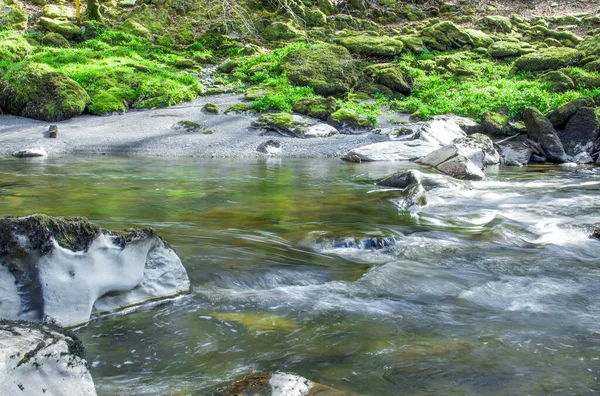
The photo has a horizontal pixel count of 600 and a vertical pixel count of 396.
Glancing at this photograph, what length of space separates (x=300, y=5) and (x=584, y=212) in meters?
21.4

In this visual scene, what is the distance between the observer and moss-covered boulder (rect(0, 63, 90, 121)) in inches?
588

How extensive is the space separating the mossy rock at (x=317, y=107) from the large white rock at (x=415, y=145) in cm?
247

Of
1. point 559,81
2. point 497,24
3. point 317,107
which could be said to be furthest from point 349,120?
point 497,24

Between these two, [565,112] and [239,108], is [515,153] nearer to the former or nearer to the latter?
[565,112]

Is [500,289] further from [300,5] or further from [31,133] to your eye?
[300,5]

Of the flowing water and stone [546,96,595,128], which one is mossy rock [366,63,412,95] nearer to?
stone [546,96,595,128]

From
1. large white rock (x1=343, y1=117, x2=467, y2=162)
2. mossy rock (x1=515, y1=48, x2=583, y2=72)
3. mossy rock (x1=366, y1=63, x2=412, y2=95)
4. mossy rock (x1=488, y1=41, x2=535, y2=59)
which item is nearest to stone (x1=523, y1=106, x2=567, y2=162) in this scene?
large white rock (x1=343, y1=117, x2=467, y2=162)

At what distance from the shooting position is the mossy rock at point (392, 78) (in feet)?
63.2

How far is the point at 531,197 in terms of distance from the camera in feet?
29.5

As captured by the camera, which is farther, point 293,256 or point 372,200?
point 372,200

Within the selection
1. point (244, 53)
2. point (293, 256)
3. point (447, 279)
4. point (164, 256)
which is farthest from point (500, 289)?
point (244, 53)

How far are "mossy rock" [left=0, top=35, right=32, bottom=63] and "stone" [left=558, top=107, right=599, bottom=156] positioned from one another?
1640 centimetres

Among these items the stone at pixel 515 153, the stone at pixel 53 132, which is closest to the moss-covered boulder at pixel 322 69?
the stone at pixel 515 153

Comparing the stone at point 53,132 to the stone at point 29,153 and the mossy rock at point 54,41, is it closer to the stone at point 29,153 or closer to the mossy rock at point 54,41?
the stone at point 29,153
